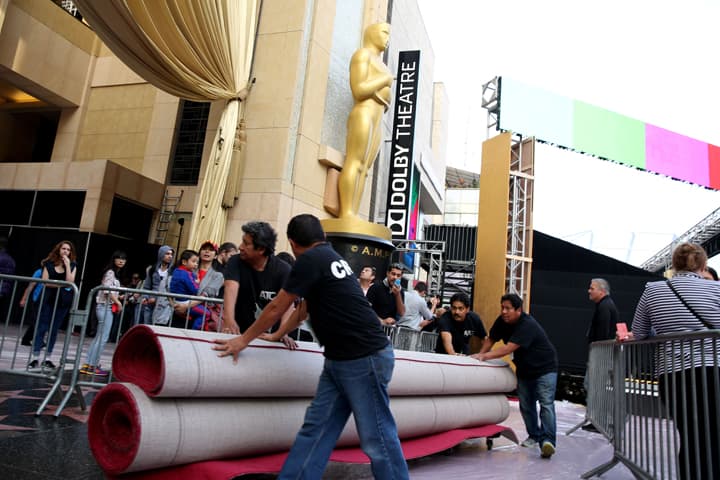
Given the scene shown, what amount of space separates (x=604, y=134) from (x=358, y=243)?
13.3 meters

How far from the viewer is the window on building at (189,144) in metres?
12.1

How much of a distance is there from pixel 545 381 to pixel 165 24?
29.4 feet

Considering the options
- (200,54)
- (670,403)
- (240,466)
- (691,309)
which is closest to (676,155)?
(200,54)

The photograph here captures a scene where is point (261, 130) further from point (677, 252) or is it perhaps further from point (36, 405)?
point (677, 252)

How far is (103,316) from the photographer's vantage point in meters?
5.90

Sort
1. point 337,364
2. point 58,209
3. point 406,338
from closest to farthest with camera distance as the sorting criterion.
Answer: point 337,364, point 406,338, point 58,209

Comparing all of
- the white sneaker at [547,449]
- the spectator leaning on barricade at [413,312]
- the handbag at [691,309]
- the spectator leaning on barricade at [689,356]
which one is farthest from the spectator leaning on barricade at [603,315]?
the handbag at [691,309]

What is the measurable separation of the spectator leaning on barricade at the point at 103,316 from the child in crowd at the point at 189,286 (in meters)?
0.60

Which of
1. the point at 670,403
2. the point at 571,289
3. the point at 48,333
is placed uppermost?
the point at 571,289

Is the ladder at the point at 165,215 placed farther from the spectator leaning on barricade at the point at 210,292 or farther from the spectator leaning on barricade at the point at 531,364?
the spectator leaning on barricade at the point at 531,364

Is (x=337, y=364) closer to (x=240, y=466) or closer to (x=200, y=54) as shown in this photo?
(x=240, y=466)

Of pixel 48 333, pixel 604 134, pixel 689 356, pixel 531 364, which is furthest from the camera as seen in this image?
pixel 604 134

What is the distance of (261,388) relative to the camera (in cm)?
287

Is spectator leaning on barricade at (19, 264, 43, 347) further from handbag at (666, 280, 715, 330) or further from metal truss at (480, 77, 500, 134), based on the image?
metal truss at (480, 77, 500, 134)
